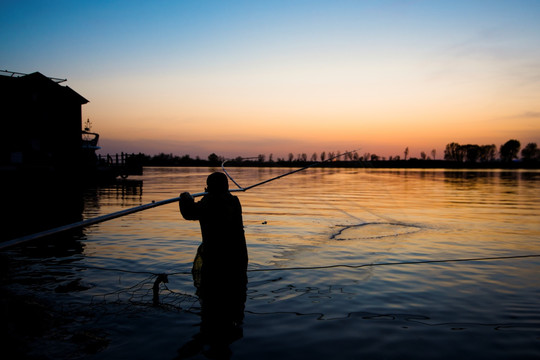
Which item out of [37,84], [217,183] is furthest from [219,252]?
[37,84]

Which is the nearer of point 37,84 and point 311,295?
point 311,295

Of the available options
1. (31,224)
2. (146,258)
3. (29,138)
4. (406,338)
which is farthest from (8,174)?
(406,338)

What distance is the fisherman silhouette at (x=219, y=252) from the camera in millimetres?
6055

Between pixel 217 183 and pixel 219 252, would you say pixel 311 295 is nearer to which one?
pixel 219 252

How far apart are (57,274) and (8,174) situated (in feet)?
112

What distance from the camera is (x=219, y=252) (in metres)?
6.23

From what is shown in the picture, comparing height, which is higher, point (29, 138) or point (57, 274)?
point (29, 138)

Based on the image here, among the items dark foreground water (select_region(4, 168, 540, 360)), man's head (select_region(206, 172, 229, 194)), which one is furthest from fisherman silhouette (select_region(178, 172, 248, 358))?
dark foreground water (select_region(4, 168, 540, 360))

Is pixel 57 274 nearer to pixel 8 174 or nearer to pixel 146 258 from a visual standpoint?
pixel 146 258

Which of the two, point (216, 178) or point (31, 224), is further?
point (31, 224)

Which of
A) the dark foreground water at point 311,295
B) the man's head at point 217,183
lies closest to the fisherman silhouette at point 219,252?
the man's head at point 217,183

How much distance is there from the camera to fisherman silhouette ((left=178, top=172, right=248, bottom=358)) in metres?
6.05

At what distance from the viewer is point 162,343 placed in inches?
204

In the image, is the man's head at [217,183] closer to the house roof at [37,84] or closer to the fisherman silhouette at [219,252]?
the fisherman silhouette at [219,252]
